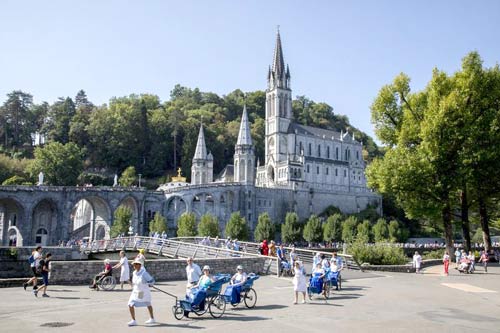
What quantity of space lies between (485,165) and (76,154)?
64.4m

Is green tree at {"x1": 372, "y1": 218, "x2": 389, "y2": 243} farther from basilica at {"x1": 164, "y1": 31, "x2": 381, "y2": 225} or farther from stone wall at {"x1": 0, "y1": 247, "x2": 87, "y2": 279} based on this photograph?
stone wall at {"x1": 0, "y1": 247, "x2": 87, "y2": 279}

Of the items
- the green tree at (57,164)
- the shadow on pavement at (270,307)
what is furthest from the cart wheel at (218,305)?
the green tree at (57,164)

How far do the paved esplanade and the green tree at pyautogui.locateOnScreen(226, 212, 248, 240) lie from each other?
4155 cm

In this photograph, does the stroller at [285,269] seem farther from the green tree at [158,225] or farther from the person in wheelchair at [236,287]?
the green tree at [158,225]

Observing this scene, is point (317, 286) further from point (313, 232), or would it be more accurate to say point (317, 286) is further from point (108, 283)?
point (313, 232)

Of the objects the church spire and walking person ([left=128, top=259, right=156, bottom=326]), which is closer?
walking person ([left=128, top=259, right=156, bottom=326])

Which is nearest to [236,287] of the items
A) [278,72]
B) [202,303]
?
[202,303]

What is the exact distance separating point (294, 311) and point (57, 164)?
67996mm

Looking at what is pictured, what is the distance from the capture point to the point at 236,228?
59.6 metres

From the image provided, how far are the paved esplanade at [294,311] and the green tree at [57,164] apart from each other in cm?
6056

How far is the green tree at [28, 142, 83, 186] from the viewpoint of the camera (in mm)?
73062

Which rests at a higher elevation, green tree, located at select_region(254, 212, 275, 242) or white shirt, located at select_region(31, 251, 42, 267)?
green tree, located at select_region(254, 212, 275, 242)

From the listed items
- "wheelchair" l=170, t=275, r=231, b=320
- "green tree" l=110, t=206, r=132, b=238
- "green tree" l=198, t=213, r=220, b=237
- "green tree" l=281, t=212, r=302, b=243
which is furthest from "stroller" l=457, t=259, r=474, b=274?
"green tree" l=281, t=212, r=302, b=243

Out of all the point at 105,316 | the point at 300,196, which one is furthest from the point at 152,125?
the point at 105,316
